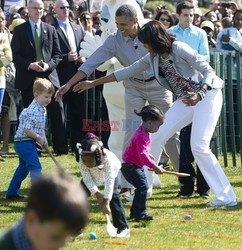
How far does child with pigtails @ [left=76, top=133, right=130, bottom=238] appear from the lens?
743 cm

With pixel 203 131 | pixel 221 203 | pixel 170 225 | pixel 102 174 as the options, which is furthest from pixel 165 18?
pixel 102 174

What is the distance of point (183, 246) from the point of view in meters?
7.50

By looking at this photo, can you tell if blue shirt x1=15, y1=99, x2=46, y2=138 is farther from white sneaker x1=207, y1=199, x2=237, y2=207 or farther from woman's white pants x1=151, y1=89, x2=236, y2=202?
white sneaker x1=207, y1=199, x2=237, y2=207

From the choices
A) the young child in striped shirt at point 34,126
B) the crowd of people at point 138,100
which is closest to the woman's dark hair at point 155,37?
the crowd of people at point 138,100

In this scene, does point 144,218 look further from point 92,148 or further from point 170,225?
point 92,148

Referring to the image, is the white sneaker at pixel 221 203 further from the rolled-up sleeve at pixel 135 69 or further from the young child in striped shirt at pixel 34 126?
the young child in striped shirt at pixel 34 126

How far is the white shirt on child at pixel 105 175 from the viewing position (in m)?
7.46

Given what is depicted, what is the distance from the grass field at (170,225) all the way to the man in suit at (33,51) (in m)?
2.46

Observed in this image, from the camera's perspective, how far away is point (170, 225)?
8.48 meters

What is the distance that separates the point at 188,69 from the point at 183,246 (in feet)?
8.04

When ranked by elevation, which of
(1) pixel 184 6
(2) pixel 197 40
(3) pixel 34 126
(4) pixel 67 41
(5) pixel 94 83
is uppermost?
(1) pixel 184 6

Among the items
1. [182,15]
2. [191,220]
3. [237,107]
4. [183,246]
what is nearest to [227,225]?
[191,220]

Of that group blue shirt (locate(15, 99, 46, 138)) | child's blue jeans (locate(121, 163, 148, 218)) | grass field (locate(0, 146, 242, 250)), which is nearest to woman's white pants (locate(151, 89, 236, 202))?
grass field (locate(0, 146, 242, 250))

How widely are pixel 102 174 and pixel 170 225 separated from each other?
3.83 feet
